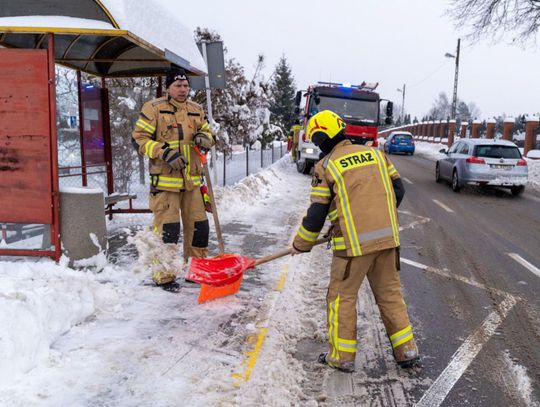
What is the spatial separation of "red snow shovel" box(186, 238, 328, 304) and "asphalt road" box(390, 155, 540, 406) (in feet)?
5.44

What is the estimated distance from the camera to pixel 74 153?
7328mm

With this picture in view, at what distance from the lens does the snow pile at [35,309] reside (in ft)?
9.34

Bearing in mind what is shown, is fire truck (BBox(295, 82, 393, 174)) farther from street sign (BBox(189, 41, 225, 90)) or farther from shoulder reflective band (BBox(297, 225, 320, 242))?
shoulder reflective band (BBox(297, 225, 320, 242))

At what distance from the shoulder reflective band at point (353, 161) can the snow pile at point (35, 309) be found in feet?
7.57

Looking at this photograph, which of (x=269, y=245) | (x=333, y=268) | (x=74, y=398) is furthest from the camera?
(x=269, y=245)

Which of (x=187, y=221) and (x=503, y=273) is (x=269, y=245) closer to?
(x=187, y=221)

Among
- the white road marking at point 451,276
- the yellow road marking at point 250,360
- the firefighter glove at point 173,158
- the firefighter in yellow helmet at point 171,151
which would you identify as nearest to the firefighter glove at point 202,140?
the firefighter in yellow helmet at point 171,151

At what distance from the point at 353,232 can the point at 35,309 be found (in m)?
2.31

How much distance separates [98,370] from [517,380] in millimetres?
2845

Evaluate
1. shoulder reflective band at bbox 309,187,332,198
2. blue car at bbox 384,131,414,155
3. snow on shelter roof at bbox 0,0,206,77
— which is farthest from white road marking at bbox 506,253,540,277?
blue car at bbox 384,131,414,155

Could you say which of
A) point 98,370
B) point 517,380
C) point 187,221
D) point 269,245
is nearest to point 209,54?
point 269,245

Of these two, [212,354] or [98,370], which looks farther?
[212,354]

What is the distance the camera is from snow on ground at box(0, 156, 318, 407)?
2.76 m

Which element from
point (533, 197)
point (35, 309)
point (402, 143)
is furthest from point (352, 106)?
point (402, 143)
